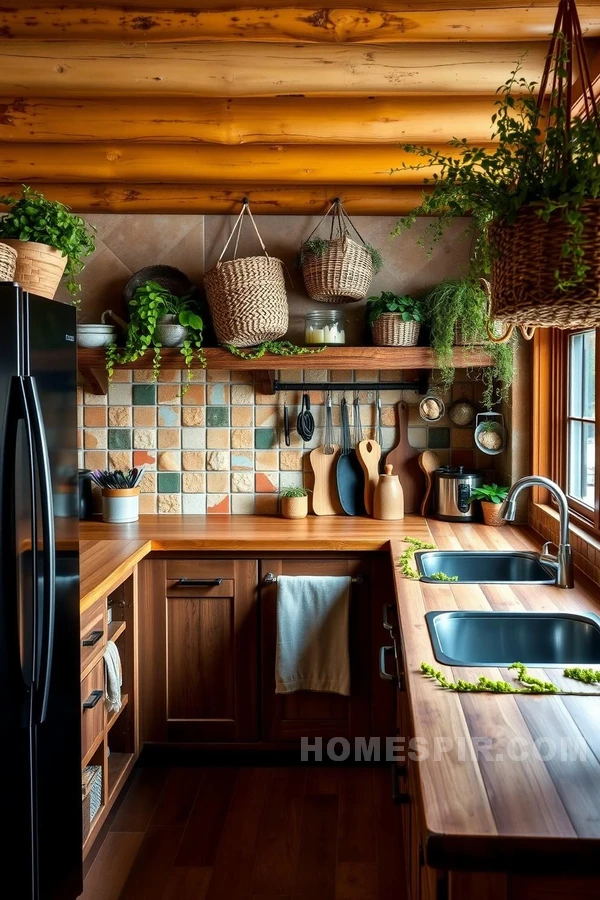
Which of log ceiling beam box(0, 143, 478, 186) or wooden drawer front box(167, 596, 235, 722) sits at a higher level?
log ceiling beam box(0, 143, 478, 186)

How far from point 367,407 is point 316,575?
0.93 meters

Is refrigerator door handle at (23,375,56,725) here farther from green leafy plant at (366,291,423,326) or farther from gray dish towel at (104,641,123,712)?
green leafy plant at (366,291,423,326)

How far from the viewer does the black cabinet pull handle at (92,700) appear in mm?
2367

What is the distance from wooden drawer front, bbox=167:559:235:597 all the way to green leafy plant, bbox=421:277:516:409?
4.00 ft

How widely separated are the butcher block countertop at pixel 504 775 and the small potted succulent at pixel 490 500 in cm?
157

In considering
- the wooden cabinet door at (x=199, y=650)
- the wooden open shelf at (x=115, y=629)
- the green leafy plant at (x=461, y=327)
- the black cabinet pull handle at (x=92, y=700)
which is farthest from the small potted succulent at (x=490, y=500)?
the black cabinet pull handle at (x=92, y=700)

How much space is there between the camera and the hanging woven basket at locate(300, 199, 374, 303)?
3.32 m

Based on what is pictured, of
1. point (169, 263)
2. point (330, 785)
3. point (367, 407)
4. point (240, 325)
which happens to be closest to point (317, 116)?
point (240, 325)

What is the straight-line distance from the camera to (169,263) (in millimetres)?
3682

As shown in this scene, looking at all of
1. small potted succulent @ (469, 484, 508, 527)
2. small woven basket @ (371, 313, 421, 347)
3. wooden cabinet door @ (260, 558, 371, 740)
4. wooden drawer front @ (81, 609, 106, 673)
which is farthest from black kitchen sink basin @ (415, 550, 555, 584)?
wooden drawer front @ (81, 609, 106, 673)

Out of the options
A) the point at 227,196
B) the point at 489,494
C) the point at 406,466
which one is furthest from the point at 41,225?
the point at 489,494

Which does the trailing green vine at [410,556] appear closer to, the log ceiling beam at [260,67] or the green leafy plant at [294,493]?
the green leafy plant at [294,493]

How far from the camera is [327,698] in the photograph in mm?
3152

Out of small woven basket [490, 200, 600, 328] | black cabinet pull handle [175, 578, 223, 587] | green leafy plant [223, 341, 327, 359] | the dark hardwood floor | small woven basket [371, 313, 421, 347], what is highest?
small woven basket [371, 313, 421, 347]
